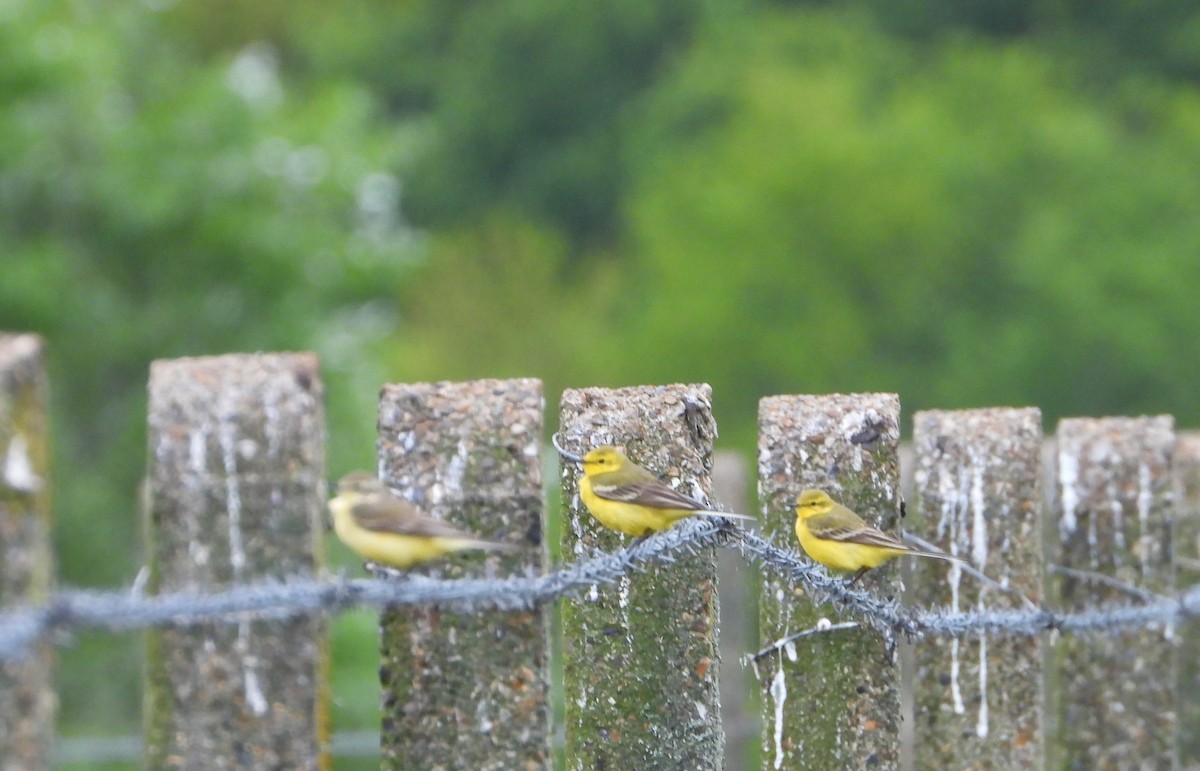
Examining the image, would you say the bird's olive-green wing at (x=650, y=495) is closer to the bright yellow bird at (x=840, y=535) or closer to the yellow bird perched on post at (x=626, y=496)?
the yellow bird perched on post at (x=626, y=496)

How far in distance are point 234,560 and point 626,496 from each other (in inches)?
35.7

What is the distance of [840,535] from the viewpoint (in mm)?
4484

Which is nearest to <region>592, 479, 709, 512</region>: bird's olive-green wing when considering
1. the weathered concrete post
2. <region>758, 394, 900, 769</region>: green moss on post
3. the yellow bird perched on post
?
the yellow bird perched on post

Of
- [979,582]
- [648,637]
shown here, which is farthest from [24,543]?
[979,582]

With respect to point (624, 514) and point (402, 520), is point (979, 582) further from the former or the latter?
point (402, 520)

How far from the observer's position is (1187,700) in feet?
18.6

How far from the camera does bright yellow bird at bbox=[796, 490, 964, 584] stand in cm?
445

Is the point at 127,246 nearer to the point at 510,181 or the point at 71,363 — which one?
the point at 71,363

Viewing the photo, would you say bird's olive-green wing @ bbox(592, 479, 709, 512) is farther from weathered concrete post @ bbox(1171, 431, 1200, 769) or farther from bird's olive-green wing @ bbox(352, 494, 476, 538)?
weathered concrete post @ bbox(1171, 431, 1200, 769)

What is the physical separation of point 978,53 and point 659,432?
48436 mm

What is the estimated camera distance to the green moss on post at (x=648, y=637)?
13.6 feet

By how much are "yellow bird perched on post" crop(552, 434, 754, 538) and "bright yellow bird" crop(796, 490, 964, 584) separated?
359 millimetres

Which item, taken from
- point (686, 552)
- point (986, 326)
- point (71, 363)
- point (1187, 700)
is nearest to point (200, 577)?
point (686, 552)

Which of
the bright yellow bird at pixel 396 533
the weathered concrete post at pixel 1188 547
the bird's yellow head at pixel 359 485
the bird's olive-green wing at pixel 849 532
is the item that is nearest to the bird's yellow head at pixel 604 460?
the bright yellow bird at pixel 396 533
